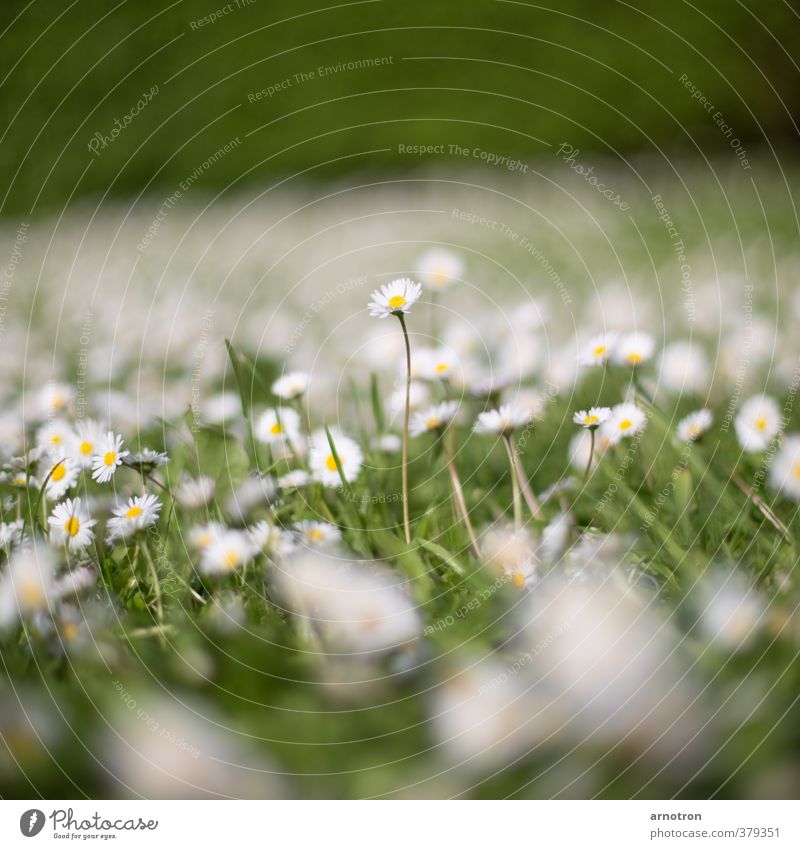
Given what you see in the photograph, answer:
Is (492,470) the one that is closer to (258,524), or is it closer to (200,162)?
(258,524)

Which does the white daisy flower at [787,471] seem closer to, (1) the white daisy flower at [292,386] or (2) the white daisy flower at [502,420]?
(2) the white daisy flower at [502,420]

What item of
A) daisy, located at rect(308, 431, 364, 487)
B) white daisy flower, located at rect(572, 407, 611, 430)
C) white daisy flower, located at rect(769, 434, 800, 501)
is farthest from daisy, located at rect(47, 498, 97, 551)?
white daisy flower, located at rect(769, 434, 800, 501)

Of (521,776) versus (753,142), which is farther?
(753,142)

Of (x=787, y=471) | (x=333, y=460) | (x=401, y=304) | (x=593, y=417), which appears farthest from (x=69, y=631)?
(x=787, y=471)

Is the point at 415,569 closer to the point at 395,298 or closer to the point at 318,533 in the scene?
the point at 318,533

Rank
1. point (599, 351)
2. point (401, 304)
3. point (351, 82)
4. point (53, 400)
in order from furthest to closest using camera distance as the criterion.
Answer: point (351, 82) → point (53, 400) → point (599, 351) → point (401, 304)

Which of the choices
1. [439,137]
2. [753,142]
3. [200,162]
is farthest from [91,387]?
[753,142]
